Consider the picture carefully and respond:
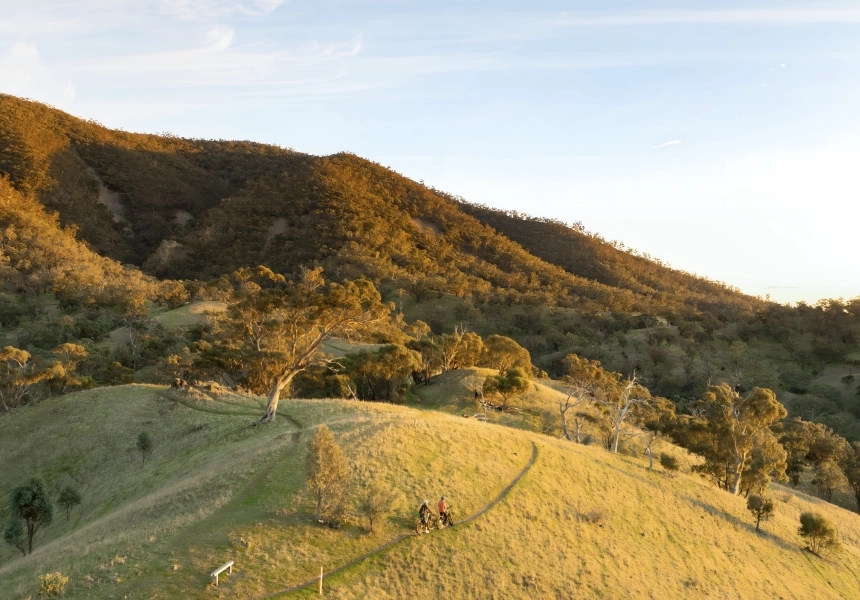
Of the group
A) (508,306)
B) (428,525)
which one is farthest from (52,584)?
(508,306)

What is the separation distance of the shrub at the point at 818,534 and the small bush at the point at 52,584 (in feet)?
136

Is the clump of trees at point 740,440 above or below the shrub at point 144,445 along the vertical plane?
above

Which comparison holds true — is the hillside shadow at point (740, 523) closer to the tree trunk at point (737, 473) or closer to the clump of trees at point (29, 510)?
the tree trunk at point (737, 473)

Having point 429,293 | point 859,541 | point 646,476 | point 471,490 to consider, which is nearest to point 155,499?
point 471,490

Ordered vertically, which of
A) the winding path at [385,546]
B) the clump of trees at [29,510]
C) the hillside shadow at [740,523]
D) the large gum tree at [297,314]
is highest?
the large gum tree at [297,314]

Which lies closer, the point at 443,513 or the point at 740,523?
the point at 443,513

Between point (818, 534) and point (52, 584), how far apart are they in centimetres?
4277

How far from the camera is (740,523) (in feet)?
120

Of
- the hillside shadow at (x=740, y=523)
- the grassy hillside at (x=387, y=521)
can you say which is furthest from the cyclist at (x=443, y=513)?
the hillside shadow at (x=740, y=523)

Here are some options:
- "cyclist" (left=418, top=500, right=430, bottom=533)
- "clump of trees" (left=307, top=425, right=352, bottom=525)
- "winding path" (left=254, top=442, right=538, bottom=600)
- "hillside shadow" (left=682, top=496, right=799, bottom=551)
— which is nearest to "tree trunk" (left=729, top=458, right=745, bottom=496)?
"hillside shadow" (left=682, top=496, right=799, bottom=551)

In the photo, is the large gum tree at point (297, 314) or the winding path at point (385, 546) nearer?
the winding path at point (385, 546)

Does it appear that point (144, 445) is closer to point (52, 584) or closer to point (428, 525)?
point (52, 584)

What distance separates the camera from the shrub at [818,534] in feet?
120

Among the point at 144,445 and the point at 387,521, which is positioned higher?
the point at 387,521
